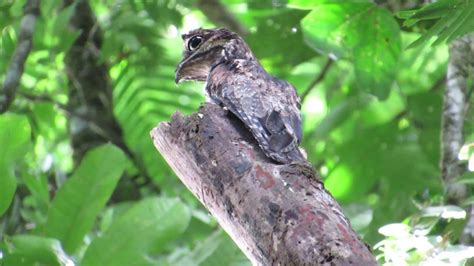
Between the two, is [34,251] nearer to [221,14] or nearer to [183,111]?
[183,111]

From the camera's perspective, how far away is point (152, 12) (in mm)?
5609

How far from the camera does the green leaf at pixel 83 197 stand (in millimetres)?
3812

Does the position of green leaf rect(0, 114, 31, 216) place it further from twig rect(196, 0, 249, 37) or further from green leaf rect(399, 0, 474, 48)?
twig rect(196, 0, 249, 37)

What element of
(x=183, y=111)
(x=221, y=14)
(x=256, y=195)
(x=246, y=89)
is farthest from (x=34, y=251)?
(x=221, y=14)

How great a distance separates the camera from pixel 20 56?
4.61 m

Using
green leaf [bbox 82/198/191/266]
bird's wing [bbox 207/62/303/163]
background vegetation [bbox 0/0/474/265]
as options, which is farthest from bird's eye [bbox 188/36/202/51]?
A: green leaf [bbox 82/198/191/266]

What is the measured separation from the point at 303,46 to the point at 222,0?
0.86m

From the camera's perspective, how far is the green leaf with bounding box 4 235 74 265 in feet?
11.6

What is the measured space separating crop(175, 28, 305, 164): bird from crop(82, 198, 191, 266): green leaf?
52 cm

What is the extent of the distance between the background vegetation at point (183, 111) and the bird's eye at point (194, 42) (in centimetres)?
36

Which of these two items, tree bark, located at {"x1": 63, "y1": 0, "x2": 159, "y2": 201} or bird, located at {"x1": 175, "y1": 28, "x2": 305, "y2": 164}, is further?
tree bark, located at {"x1": 63, "y1": 0, "x2": 159, "y2": 201}

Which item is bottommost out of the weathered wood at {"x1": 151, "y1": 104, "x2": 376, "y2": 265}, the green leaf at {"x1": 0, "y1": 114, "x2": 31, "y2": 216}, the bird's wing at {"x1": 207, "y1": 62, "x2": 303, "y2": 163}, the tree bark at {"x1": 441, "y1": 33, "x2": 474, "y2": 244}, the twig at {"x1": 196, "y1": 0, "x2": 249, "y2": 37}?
the twig at {"x1": 196, "y1": 0, "x2": 249, "y2": 37}

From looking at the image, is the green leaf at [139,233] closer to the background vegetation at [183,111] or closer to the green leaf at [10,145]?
the background vegetation at [183,111]

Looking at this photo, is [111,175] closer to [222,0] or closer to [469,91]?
[469,91]
